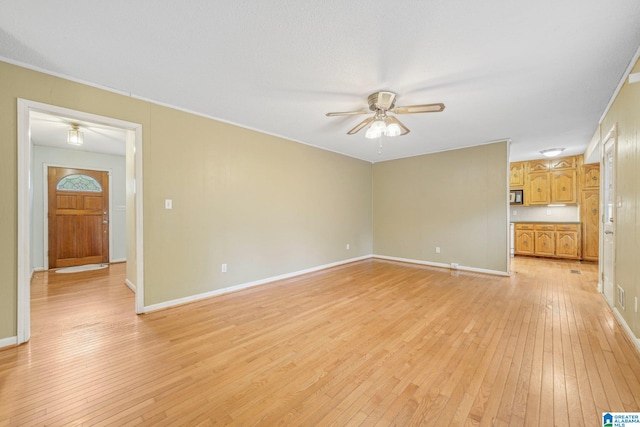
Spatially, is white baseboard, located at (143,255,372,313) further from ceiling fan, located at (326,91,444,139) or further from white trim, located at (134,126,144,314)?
ceiling fan, located at (326,91,444,139)

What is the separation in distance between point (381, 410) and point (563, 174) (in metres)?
7.27

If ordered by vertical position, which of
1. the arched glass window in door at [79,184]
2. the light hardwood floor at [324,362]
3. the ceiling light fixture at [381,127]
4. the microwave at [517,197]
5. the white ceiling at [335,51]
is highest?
the white ceiling at [335,51]

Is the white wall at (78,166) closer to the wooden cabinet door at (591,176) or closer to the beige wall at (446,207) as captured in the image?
the beige wall at (446,207)

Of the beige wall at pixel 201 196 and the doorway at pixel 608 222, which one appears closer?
the beige wall at pixel 201 196

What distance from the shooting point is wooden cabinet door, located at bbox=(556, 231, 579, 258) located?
19.1 ft

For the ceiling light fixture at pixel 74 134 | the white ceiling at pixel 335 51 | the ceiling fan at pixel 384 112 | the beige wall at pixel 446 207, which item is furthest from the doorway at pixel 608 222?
the ceiling light fixture at pixel 74 134

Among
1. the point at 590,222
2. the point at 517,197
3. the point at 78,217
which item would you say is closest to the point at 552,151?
the point at 517,197

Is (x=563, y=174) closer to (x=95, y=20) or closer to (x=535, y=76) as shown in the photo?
(x=535, y=76)

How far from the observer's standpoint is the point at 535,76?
7.95ft

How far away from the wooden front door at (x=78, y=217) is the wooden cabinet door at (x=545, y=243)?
1011cm

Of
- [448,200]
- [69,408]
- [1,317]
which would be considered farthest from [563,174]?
[1,317]

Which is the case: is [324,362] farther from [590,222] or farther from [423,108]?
[590,222]

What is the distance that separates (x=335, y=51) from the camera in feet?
6.81

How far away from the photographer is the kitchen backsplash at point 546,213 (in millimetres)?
6206
